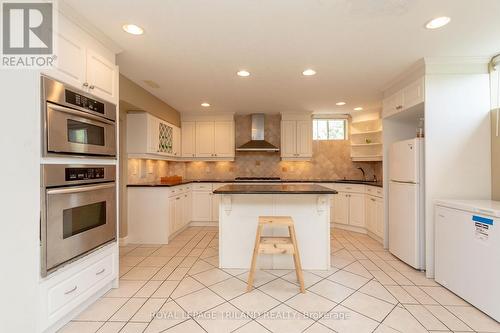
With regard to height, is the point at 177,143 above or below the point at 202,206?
above

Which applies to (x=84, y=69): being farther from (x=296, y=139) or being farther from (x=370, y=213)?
(x=370, y=213)

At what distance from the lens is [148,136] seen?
3764 millimetres

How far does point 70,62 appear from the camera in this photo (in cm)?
178

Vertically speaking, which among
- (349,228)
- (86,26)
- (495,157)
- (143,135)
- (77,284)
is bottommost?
(349,228)

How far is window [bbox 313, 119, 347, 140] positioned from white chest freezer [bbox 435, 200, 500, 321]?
3.20m

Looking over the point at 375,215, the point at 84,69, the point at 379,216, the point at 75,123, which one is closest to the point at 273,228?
the point at 379,216

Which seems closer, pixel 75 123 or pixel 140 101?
pixel 75 123

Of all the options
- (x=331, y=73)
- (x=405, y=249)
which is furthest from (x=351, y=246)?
(x=331, y=73)

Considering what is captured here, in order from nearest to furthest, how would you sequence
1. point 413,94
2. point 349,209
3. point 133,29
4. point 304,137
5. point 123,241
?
point 133,29 < point 413,94 < point 123,241 < point 349,209 < point 304,137

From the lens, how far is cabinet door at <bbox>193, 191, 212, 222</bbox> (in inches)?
193

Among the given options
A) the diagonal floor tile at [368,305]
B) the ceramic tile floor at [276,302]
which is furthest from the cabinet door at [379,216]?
the diagonal floor tile at [368,305]

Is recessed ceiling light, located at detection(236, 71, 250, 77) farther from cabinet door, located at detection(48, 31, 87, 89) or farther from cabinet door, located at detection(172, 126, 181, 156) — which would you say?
cabinet door, located at detection(172, 126, 181, 156)

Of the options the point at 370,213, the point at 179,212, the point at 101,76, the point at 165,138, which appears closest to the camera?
the point at 101,76

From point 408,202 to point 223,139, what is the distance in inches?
144
